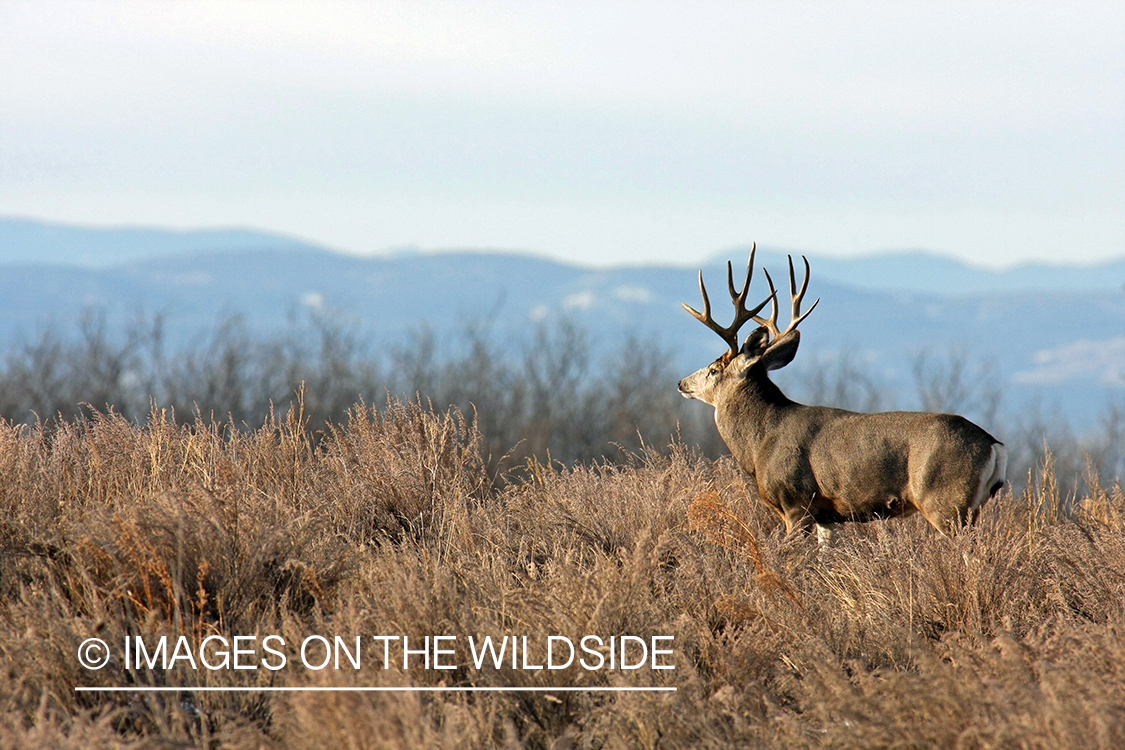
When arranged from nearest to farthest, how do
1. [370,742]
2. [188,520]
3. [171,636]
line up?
[370,742] < [171,636] < [188,520]

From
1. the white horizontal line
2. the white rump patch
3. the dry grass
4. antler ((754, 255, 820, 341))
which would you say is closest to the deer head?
antler ((754, 255, 820, 341))

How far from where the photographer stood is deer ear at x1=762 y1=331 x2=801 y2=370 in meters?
7.21

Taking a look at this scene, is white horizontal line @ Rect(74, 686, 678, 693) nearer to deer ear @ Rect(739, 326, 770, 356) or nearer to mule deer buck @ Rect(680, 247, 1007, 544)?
mule deer buck @ Rect(680, 247, 1007, 544)

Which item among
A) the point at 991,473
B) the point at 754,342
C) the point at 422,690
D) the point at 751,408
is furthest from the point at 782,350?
the point at 422,690

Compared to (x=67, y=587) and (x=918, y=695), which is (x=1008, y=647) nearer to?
(x=918, y=695)

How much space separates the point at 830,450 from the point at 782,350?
1005mm

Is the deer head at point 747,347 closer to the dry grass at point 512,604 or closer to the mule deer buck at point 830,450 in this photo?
the mule deer buck at point 830,450

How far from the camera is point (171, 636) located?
4.53m

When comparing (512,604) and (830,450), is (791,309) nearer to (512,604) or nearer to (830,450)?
(830,450)

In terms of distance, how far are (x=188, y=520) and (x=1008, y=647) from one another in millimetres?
3458

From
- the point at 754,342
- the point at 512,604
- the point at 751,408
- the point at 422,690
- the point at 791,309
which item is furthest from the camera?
the point at 754,342

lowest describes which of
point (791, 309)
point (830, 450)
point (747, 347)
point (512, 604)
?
point (512, 604)

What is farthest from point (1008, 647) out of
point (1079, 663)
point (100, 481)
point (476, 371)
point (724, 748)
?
point (476, 371)

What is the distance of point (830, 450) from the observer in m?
6.49
